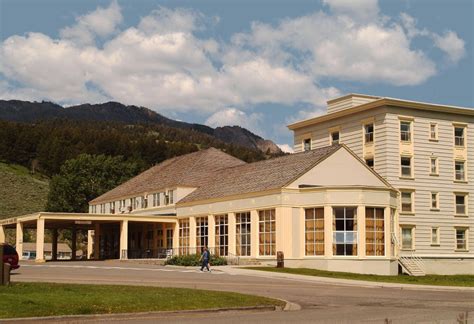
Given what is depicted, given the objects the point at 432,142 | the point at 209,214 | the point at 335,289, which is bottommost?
the point at 335,289

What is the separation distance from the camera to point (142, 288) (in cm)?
2630

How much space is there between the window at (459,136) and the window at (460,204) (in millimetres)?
4180

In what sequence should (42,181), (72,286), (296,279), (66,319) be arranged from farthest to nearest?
(42,181) < (296,279) < (72,286) < (66,319)

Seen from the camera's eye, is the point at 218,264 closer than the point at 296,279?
No

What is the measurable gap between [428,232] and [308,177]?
12.9m

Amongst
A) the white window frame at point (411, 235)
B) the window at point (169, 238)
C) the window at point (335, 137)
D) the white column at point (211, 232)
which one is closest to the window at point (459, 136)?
the white window frame at point (411, 235)

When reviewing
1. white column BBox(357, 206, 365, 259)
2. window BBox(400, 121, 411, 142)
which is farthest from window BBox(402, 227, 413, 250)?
white column BBox(357, 206, 365, 259)

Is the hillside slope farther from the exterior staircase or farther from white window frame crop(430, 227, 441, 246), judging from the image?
the exterior staircase

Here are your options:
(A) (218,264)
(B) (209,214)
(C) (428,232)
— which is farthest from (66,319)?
(C) (428,232)

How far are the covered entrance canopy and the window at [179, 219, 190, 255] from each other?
72 centimetres

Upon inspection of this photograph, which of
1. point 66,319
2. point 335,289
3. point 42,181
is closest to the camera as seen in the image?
point 66,319

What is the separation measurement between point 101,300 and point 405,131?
132 feet

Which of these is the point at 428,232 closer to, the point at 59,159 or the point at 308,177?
the point at 308,177

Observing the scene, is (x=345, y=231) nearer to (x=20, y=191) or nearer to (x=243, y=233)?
(x=243, y=233)
